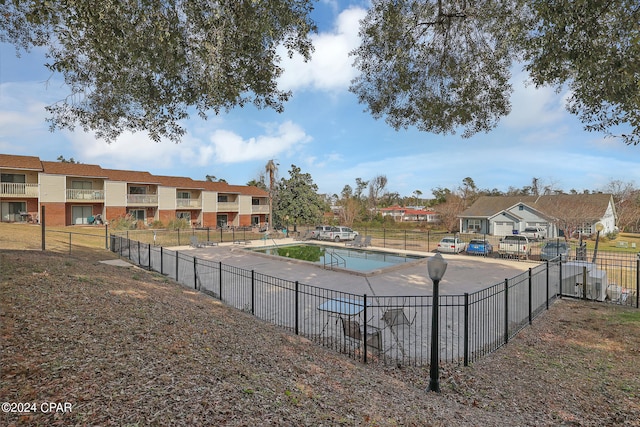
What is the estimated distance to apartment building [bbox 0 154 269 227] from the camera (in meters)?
28.3

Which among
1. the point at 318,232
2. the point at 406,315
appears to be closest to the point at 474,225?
the point at 318,232

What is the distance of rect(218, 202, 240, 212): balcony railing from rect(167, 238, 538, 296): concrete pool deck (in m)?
22.7

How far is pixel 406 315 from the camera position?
349 inches

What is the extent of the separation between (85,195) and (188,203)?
10740mm

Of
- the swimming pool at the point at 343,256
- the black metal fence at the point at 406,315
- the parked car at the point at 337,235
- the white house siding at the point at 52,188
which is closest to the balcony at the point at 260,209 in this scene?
the parked car at the point at 337,235

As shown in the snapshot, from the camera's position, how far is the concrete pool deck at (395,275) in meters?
12.0

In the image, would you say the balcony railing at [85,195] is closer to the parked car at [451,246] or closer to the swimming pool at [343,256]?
the swimming pool at [343,256]

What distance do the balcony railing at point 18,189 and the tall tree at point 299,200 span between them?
75.4 feet

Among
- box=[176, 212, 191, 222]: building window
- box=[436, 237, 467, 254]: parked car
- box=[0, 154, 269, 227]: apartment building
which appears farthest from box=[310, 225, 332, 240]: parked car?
box=[176, 212, 191, 222]: building window

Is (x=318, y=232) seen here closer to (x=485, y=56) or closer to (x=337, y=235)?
(x=337, y=235)

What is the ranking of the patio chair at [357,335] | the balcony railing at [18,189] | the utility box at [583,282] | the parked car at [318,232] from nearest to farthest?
the patio chair at [357,335] < the utility box at [583,282] < the balcony railing at [18,189] < the parked car at [318,232]

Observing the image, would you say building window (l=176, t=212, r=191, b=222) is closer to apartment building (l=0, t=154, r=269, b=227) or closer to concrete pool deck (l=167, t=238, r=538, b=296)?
apartment building (l=0, t=154, r=269, b=227)

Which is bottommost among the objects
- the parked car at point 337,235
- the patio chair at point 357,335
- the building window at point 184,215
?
the patio chair at point 357,335

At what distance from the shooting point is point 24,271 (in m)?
6.69
